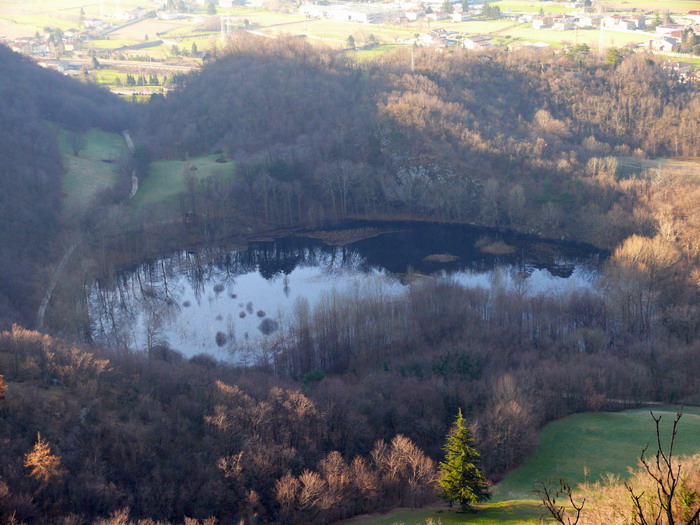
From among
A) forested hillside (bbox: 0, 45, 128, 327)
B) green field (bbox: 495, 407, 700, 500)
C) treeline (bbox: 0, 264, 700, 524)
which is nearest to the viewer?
treeline (bbox: 0, 264, 700, 524)

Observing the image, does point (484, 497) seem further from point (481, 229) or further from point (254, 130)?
point (254, 130)

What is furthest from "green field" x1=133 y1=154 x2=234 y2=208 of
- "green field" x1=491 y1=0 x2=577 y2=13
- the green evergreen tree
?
"green field" x1=491 y1=0 x2=577 y2=13

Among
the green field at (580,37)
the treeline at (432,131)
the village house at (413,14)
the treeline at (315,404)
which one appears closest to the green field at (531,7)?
the village house at (413,14)

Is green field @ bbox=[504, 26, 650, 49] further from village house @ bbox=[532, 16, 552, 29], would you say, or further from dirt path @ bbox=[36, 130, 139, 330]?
dirt path @ bbox=[36, 130, 139, 330]

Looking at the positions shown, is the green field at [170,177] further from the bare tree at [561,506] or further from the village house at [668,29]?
the village house at [668,29]

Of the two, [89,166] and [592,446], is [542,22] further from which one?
[592,446]
